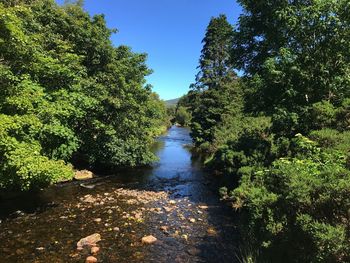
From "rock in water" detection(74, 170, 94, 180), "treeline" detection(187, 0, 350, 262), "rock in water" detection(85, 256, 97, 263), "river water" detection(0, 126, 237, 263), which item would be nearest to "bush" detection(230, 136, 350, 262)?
"treeline" detection(187, 0, 350, 262)

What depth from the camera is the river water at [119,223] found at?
27.4ft

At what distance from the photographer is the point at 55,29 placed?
58.2ft

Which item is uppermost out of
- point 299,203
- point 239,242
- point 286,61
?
point 286,61

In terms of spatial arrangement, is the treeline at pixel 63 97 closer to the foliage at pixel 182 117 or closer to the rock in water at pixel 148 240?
the rock in water at pixel 148 240

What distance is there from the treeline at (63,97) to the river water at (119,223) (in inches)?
49.7

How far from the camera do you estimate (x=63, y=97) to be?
13.2m

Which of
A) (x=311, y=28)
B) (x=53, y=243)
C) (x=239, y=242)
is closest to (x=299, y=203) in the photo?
(x=239, y=242)

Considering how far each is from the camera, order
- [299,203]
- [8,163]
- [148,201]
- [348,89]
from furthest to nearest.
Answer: [148,201] → [348,89] → [8,163] → [299,203]

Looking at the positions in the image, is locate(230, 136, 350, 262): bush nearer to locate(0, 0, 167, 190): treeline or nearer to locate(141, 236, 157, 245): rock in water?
locate(141, 236, 157, 245): rock in water

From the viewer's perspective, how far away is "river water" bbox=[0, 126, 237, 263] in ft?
27.4

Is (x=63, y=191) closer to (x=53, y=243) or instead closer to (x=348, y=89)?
(x=53, y=243)

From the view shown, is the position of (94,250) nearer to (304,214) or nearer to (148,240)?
(148,240)

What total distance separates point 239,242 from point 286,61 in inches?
307

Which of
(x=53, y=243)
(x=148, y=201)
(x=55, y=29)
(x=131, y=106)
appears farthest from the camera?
(x=131, y=106)
